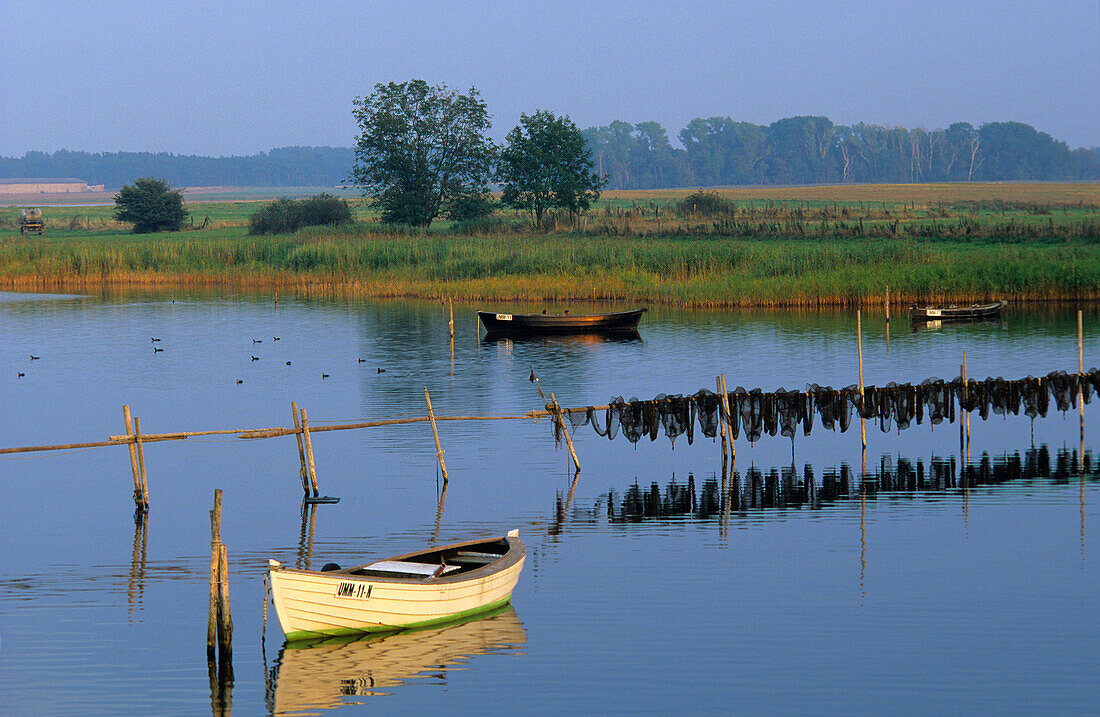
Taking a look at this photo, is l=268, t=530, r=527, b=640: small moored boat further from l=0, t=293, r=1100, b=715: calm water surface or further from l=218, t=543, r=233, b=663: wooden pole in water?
l=218, t=543, r=233, b=663: wooden pole in water

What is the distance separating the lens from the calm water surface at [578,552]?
50.8 ft

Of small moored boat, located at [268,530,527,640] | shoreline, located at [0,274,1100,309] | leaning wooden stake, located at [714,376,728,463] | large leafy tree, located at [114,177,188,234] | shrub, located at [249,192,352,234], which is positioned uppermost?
large leafy tree, located at [114,177,188,234]

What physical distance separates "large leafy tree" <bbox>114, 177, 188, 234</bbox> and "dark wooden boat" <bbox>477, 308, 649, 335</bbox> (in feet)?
228

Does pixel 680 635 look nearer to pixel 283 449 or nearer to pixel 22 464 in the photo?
pixel 283 449

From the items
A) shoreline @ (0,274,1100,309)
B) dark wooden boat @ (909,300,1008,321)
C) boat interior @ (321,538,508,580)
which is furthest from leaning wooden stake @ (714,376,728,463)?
dark wooden boat @ (909,300,1008,321)

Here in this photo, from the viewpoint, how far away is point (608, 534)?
73.2ft

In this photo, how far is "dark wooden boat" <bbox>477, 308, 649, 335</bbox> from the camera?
53.1m

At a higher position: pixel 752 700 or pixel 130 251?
pixel 130 251

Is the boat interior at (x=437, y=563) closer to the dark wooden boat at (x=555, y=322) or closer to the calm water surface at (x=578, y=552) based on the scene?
the calm water surface at (x=578, y=552)

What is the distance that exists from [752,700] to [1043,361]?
31.9m

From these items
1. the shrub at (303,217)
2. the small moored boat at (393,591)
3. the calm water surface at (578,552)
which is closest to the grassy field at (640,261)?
the shrub at (303,217)

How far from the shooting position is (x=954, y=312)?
56125 millimetres

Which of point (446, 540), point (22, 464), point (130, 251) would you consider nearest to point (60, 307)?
point (130, 251)

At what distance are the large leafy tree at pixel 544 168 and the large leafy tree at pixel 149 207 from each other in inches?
1391
